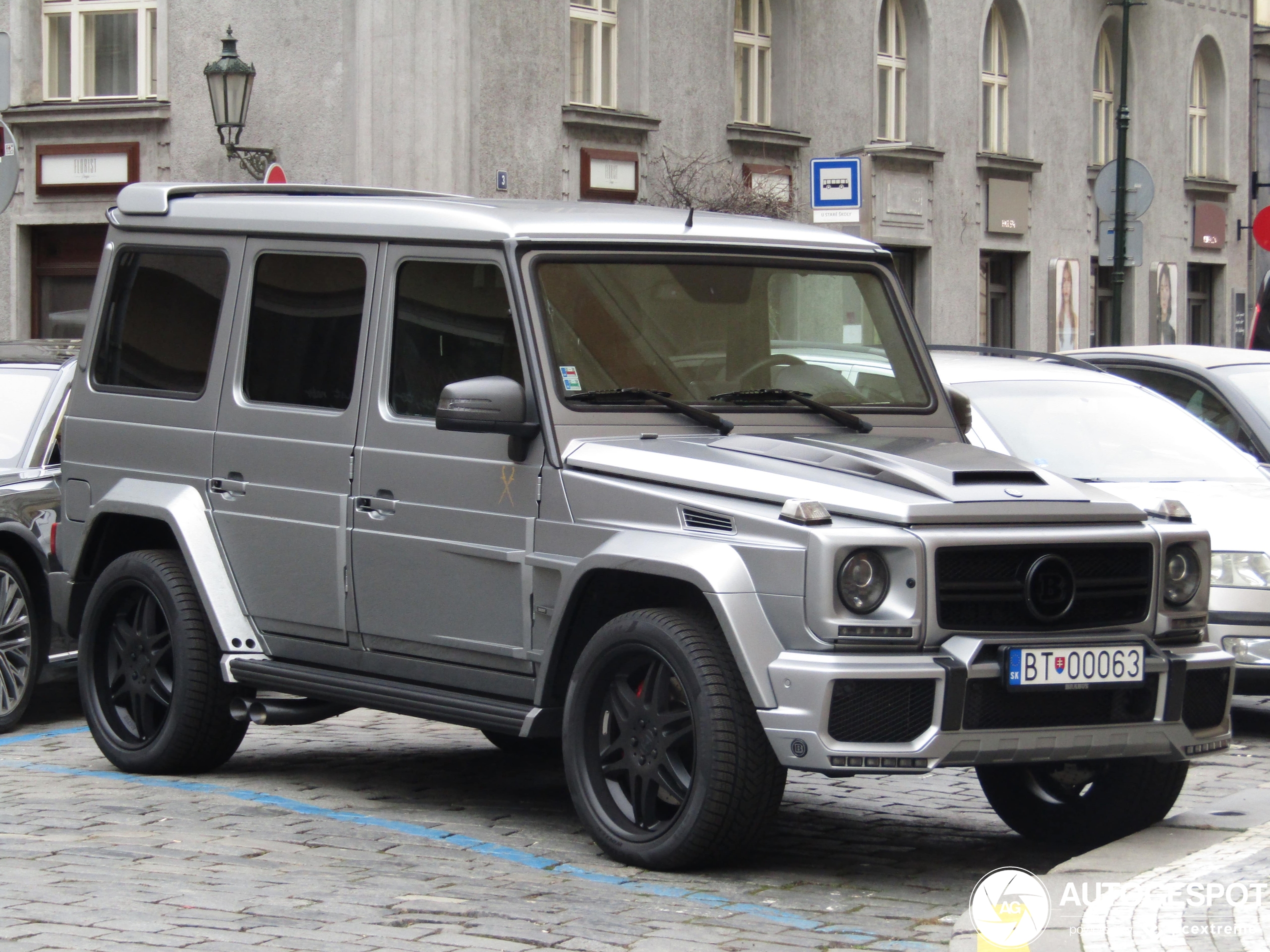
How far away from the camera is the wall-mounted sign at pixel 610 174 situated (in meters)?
24.7

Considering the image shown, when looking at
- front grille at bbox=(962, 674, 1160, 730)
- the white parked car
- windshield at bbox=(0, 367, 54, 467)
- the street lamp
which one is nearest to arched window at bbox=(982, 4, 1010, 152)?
the street lamp

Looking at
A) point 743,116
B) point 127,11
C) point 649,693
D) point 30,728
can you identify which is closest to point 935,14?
point 743,116

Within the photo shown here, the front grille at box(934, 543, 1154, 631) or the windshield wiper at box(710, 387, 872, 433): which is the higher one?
the windshield wiper at box(710, 387, 872, 433)

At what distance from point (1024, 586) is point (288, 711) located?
10.00 ft

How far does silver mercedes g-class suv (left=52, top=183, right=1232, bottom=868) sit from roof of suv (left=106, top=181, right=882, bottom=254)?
0.05 feet

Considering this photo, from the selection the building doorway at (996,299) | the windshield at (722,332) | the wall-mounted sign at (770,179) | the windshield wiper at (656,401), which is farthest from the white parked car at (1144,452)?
the building doorway at (996,299)

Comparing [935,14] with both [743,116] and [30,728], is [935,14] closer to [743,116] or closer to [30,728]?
[743,116]

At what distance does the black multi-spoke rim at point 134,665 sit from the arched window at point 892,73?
76.8 ft

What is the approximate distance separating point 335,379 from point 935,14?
988 inches

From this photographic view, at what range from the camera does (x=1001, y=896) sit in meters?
5.21

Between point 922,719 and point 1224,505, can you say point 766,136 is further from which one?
point 922,719

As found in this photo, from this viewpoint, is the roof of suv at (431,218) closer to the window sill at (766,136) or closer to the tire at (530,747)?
the tire at (530,747)

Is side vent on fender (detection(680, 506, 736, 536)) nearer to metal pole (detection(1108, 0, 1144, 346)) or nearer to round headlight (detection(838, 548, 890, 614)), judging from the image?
round headlight (detection(838, 548, 890, 614))

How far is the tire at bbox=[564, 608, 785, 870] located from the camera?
5883mm
